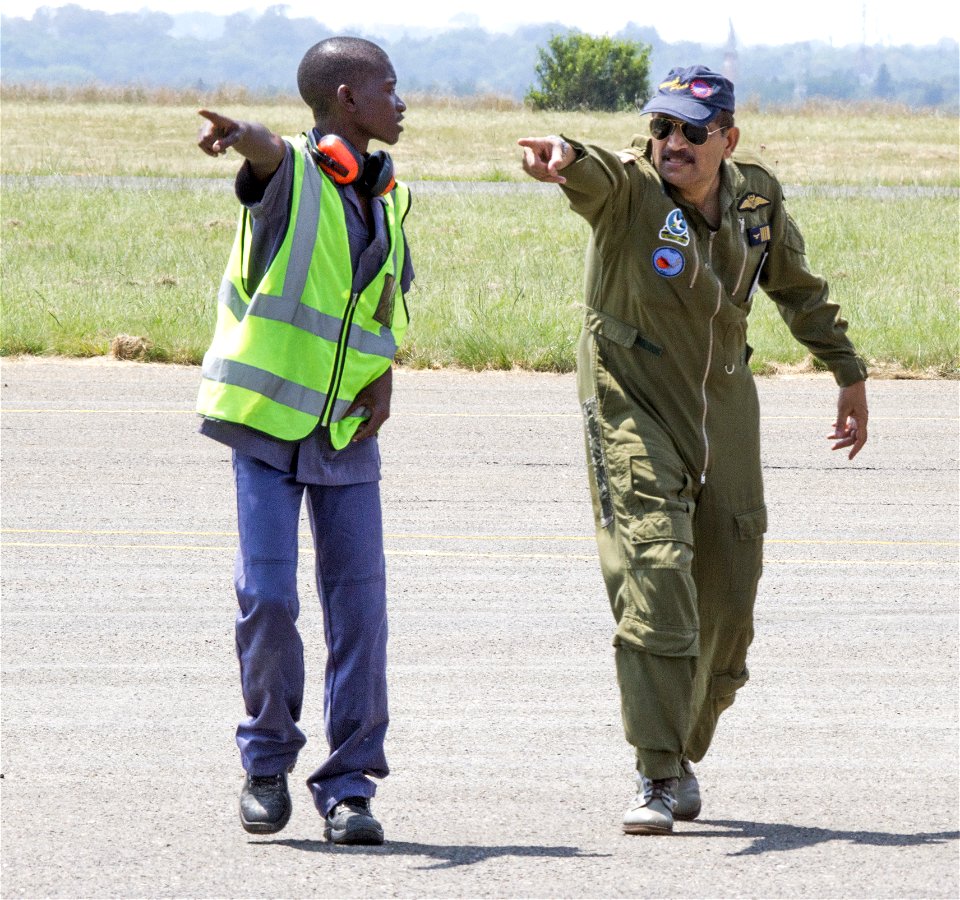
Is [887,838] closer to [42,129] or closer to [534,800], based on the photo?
[534,800]

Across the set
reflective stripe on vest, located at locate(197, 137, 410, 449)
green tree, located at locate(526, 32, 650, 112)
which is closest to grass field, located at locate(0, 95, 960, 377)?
reflective stripe on vest, located at locate(197, 137, 410, 449)

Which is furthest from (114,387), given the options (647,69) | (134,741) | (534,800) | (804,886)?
(647,69)

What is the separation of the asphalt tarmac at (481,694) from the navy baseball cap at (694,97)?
6.11 ft

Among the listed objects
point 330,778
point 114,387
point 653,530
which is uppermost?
point 653,530

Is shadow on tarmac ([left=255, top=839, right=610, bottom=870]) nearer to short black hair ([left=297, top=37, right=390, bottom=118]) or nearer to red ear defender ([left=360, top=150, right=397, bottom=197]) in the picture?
red ear defender ([left=360, top=150, right=397, bottom=197])

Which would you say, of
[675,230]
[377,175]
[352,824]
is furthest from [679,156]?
[352,824]

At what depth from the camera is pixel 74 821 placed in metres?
4.40

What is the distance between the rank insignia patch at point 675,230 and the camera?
4344 millimetres

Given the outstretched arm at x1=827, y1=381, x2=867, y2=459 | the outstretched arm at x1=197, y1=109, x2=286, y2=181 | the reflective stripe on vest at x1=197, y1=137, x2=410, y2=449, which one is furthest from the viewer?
the outstretched arm at x1=827, y1=381, x2=867, y2=459

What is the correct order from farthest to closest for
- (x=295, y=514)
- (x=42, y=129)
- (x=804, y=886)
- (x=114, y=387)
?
1. (x=42, y=129)
2. (x=114, y=387)
3. (x=295, y=514)
4. (x=804, y=886)

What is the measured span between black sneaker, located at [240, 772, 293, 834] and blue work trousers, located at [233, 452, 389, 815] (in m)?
0.03

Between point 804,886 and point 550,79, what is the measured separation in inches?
3064

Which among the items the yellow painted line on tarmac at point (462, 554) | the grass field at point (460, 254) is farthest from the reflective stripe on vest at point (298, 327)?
the yellow painted line on tarmac at point (462, 554)

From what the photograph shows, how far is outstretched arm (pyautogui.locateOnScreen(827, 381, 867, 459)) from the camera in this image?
4930mm
